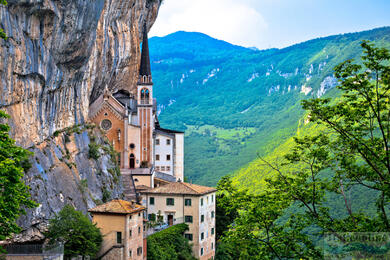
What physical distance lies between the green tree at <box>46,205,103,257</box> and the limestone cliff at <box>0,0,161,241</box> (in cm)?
80

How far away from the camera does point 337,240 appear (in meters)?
14.7

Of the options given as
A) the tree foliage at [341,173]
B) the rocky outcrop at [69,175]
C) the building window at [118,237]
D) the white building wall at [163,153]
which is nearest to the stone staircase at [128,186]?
the rocky outcrop at [69,175]

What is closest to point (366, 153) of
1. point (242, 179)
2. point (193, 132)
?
point (242, 179)

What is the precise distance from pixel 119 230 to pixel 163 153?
3888 centimetres

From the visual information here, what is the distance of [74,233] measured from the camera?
35.5m

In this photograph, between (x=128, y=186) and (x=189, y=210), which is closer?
→ (x=189, y=210)

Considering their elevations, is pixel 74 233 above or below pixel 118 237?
above

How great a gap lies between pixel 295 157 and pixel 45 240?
19120 millimetres

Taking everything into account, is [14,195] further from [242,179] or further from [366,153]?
[242,179]

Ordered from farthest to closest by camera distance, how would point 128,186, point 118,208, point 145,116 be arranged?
point 145,116
point 128,186
point 118,208

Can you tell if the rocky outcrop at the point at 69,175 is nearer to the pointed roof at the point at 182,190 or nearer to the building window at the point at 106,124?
the pointed roof at the point at 182,190

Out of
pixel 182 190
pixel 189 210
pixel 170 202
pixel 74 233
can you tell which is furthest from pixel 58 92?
pixel 189 210

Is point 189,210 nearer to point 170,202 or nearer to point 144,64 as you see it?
point 170,202

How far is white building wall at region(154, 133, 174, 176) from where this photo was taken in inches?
3024
